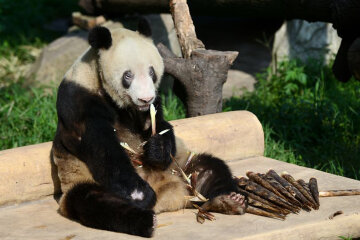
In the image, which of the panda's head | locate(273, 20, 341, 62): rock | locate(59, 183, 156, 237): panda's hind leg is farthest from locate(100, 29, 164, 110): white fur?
locate(273, 20, 341, 62): rock

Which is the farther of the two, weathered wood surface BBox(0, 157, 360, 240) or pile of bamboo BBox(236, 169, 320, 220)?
pile of bamboo BBox(236, 169, 320, 220)

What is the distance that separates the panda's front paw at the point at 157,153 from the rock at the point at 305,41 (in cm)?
427

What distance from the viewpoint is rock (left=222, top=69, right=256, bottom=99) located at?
304 inches

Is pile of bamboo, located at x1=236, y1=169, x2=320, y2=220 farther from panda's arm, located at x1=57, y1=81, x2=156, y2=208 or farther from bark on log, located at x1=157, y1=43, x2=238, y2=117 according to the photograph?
bark on log, located at x1=157, y1=43, x2=238, y2=117

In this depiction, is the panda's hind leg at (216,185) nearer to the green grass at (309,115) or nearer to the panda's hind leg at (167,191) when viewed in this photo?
the panda's hind leg at (167,191)

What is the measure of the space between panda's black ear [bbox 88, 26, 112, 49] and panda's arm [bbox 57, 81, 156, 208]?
29 cm

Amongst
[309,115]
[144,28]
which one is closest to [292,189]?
[144,28]

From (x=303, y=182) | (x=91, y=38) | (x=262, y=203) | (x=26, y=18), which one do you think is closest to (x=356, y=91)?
(x=303, y=182)

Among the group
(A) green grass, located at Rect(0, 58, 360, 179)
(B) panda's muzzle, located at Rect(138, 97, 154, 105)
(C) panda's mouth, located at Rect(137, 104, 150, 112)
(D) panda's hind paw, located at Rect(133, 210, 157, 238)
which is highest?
(B) panda's muzzle, located at Rect(138, 97, 154, 105)

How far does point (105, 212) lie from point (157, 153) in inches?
21.7

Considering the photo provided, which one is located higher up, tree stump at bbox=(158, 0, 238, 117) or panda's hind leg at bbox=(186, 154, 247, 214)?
tree stump at bbox=(158, 0, 238, 117)

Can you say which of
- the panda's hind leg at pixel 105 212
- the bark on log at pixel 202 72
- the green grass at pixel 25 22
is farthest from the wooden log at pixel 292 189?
the green grass at pixel 25 22

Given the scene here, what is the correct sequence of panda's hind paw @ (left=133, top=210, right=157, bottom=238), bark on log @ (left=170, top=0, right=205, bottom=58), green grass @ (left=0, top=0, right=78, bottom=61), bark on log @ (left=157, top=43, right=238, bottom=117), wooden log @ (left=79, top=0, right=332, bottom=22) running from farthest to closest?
green grass @ (left=0, top=0, right=78, bottom=61) < wooden log @ (left=79, top=0, right=332, bottom=22) < bark on log @ (left=170, top=0, right=205, bottom=58) < bark on log @ (left=157, top=43, right=238, bottom=117) < panda's hind paw @ (left=133, top=210, right=157, bottom=238)

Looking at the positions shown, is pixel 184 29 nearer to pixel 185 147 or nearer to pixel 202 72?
pixel 202 72
